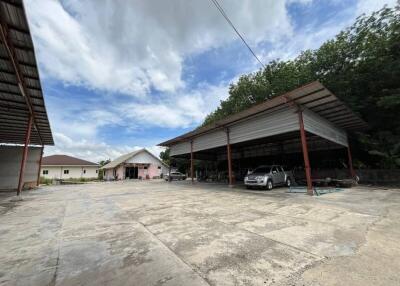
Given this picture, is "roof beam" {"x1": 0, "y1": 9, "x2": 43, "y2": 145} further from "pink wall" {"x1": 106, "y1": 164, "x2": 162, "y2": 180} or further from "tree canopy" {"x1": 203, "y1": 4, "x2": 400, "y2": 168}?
"pink wall" {"x1": 106, "y1": 164, "x2": 162, "y2": 180}

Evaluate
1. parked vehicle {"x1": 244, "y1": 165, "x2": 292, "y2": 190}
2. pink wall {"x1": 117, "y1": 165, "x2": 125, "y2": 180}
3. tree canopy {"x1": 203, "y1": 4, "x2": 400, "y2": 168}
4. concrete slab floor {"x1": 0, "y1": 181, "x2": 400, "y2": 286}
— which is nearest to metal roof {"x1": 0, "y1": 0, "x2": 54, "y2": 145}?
concrete slab floor {"x1": 0, "y1": 181, "x2": 400, "y2": 286}

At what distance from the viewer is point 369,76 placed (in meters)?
16.5

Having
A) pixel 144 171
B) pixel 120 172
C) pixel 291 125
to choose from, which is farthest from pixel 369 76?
pixel 120 172

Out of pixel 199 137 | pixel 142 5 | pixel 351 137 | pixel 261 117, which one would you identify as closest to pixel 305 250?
pixel 142 5

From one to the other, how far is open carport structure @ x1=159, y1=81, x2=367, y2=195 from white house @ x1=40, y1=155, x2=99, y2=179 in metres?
28.1

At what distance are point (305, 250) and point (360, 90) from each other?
19.3 m

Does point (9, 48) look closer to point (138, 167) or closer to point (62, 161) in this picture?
point (138, 167)

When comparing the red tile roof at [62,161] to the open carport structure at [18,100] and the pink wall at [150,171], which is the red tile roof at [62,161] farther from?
the open carport structure at [18,100]

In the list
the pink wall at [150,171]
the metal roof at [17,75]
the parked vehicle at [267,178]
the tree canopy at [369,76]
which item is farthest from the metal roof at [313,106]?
the pink wall at [150,171]

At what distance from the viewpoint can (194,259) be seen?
10.2 ft

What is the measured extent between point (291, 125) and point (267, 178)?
12.1 ft

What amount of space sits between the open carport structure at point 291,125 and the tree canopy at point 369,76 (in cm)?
164

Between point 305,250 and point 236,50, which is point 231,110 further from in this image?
point 305,250

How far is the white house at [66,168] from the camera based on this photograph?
119 feet
